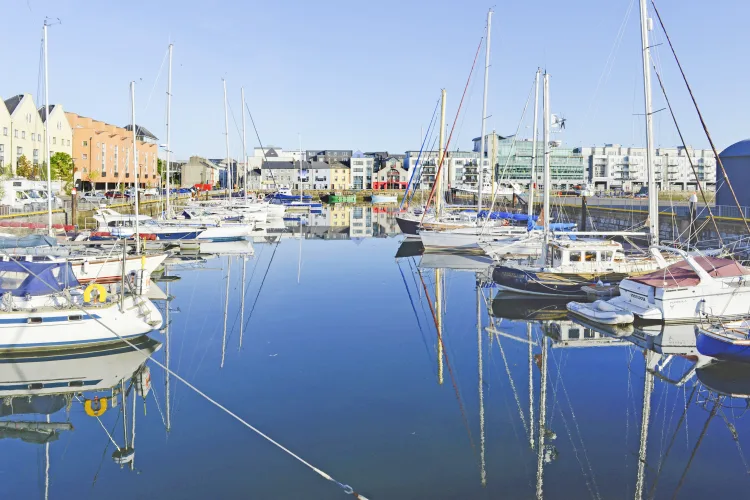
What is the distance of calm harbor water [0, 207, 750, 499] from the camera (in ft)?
34.7

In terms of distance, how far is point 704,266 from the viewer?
21.2 meters

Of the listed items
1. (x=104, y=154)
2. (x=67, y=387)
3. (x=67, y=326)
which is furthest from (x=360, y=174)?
(x=67, y=387)

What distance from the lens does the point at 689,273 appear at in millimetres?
20844

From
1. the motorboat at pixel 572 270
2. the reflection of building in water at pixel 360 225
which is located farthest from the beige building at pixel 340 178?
the motorboat at pixel 572 270

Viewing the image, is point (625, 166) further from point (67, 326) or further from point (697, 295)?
point (67, 326)

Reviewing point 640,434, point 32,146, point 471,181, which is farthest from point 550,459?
point 471,181

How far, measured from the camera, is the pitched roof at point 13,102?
66.8 m

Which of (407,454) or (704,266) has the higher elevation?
(704,266)

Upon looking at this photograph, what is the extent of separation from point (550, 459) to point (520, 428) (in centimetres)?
144

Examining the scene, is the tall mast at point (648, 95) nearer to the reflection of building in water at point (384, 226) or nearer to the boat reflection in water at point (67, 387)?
the boat reflection in water at point (67, 387)

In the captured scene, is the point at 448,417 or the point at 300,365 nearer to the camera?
the point at 448,417

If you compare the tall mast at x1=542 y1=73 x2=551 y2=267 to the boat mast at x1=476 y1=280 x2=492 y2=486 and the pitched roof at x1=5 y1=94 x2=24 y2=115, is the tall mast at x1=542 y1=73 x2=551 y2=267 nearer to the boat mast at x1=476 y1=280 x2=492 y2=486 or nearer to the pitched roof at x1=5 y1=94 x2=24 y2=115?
the boat mast at x1=476 y1=280 x2=492 y2=486

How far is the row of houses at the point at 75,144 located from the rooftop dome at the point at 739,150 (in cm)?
4346

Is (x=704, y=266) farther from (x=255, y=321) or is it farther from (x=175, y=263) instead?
(x=175, y=263)
